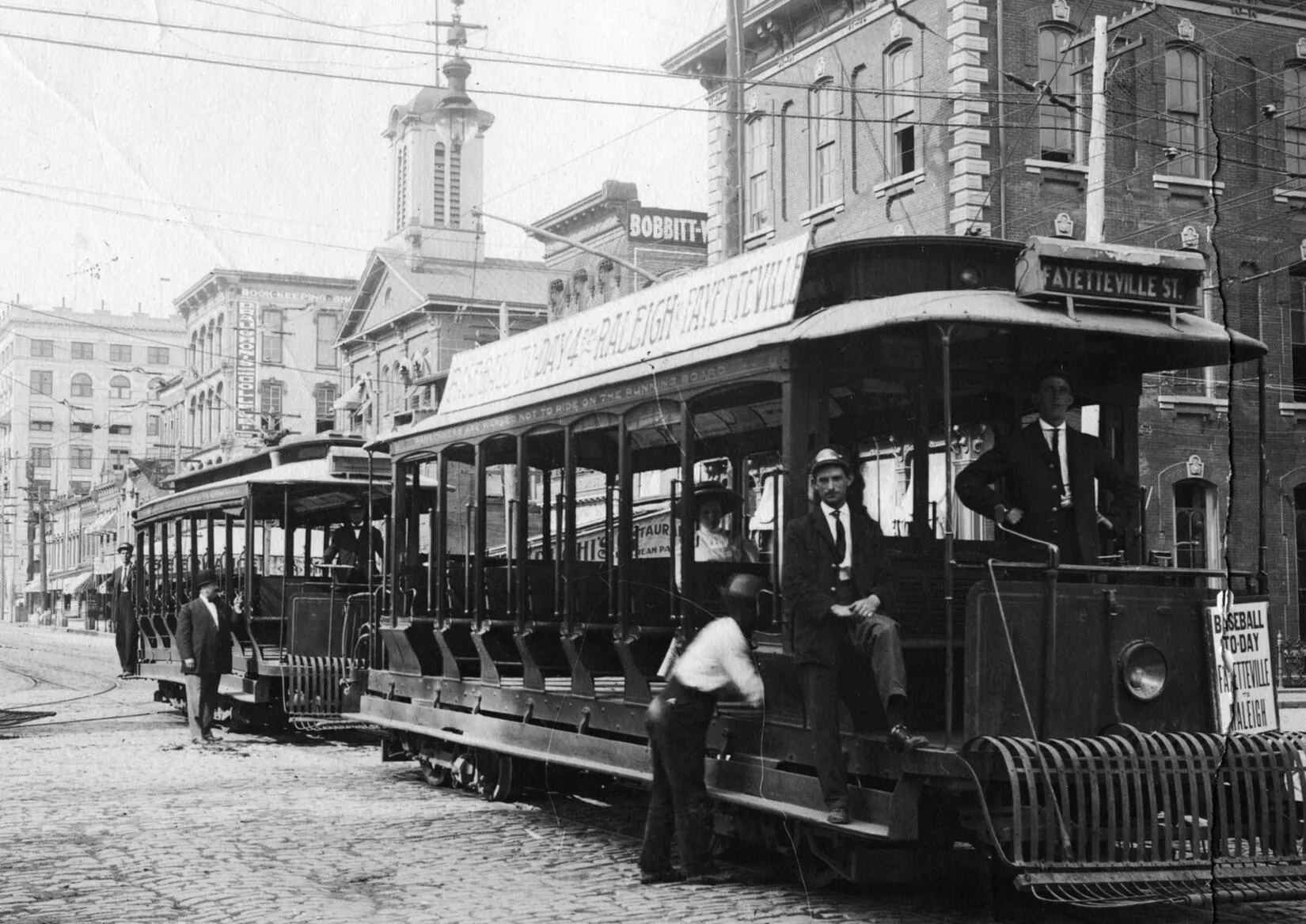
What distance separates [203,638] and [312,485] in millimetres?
2400

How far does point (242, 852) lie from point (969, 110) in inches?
811

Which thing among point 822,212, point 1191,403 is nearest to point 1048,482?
point 1191,403

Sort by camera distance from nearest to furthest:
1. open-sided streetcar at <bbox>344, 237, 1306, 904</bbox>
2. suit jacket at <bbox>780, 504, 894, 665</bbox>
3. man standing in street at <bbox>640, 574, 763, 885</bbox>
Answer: open-sided streetcar at <bbox>344, 237, 1306, 904</bbox> → suit jacket at <bbox>780, 504, 894, 665</bbox> → man standing in street at <bbox>640, 574, 763, 885</bbox>

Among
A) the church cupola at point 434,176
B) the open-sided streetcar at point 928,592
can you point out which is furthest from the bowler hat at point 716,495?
the church cupola at point 434,176

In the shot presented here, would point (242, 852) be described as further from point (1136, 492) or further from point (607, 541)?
point (1136, 492)

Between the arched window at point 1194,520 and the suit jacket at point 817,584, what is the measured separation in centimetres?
2124

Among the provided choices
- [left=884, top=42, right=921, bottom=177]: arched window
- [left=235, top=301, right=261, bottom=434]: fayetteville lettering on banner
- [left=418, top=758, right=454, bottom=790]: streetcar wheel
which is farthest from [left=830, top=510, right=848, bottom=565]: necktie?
[left=235, top=301, right=261, bottom=434]: fayetteville lettering on banner

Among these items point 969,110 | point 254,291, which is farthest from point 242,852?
point 254,291

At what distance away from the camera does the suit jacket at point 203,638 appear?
18.1m

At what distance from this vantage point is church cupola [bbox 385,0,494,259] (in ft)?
218

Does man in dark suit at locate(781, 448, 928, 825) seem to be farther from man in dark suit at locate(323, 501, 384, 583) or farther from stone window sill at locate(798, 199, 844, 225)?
stone window sill at locate(798, 199, 844, 225)

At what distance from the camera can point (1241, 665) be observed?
8766 mm

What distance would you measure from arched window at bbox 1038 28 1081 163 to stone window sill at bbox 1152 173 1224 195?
1.46m

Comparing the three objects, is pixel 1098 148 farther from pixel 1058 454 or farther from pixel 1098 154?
pixel 1058 454
